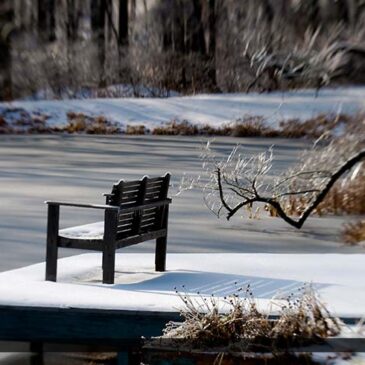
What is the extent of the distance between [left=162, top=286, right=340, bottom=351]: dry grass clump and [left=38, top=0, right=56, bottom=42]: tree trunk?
152 ft

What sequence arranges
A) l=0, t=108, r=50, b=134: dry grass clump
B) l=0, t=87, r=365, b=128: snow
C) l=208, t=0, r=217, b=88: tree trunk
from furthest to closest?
l=208, t=0, r=217, b=88: tree trunk
l=0, t=87, r=365, b=128: snow
l=0, t=108, r=50, b=134: dry grass clump

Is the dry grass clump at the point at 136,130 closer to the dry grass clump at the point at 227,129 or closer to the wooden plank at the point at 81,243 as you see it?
the dry grass clump at the point at 227,129

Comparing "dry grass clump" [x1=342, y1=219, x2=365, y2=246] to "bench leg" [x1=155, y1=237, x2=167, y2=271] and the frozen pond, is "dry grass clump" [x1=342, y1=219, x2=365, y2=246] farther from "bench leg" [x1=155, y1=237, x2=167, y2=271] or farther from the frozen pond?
"bench leg" [x1=155, y1=237, x2=167, y2=271]

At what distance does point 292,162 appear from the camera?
998 inches

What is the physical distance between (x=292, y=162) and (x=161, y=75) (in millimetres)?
21404

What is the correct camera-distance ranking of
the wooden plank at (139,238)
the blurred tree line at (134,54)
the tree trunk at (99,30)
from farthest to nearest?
the tree trunk at (99,30) < the blurred tree line at (134,54) < the wooden plank at (139,238)

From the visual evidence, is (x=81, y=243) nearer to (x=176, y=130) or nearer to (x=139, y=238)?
(x=139, y=238)

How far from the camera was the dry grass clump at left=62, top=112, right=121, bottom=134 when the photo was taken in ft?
122

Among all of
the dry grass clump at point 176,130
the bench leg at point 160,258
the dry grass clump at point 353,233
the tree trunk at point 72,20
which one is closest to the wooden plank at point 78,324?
the bench leg at point 160,258

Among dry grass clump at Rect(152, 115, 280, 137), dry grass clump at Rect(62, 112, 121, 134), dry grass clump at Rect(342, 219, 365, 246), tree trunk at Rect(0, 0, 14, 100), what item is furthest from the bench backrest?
tree trunk at Rect(0, 0, 14, 100)

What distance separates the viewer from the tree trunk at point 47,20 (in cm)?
5372

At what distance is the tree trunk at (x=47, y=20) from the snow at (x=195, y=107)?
11.8 meters

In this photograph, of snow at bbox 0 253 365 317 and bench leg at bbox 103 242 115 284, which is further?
bench leg at bbox 103 242 115 284

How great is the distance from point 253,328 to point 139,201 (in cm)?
277
